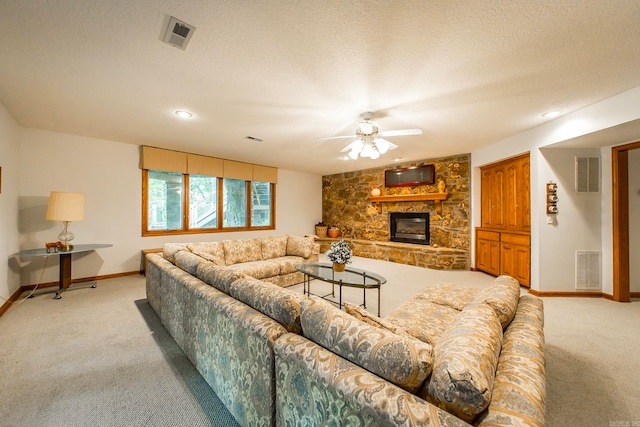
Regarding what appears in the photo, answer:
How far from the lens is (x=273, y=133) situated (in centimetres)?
388

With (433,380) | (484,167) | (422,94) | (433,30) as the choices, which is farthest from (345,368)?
(484,167)

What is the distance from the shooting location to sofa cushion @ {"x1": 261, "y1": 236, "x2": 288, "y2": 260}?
437 centimetres

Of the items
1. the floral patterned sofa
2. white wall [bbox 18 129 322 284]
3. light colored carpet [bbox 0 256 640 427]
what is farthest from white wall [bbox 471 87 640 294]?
white wall [bbox 18 129 322 284]

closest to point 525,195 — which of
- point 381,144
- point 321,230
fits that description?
point 381,144

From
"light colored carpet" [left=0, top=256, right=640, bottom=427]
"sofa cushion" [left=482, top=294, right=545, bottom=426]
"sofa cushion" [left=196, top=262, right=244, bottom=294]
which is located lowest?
"light colored carpet" [left=0, top=256, right=640, bottom=427]

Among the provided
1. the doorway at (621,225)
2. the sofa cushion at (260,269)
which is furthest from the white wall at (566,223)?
the sofa cushion at (260,269)

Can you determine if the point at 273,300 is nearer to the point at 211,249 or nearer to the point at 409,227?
the point at 211,249

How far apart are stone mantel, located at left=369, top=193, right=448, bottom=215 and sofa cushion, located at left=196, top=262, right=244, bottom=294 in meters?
4.95

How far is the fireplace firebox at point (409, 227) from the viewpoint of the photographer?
5.95 meters

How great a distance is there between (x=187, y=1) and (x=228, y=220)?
487 cm

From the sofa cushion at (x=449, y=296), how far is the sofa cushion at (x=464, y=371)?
114 cm

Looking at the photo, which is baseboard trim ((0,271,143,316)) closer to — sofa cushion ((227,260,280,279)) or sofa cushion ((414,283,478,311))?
sofa cushion ((227,260,280,279))

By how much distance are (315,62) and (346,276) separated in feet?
7.65

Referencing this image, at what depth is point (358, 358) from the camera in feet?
3.12
